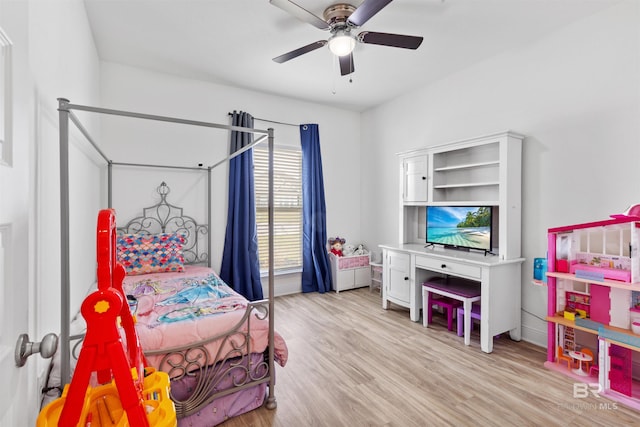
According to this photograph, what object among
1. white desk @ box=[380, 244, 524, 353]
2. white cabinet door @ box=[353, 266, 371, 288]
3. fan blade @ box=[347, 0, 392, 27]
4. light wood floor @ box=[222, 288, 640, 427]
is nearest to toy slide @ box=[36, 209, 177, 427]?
light wood floor @ box=[222, 288, 640, 427]

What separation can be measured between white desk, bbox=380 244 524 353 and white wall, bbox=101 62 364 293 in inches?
63.0

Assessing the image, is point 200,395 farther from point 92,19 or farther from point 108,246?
point 92,19

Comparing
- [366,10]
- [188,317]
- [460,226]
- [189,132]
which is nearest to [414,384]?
[188,317]

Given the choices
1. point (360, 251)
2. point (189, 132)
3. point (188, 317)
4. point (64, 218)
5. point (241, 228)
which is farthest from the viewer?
point (360, 251)

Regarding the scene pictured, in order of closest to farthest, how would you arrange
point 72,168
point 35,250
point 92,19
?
point 35,250, point 72,168, point 92,19

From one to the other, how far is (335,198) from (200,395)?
3.42m

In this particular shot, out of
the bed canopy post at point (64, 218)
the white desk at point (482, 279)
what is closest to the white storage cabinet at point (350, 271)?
the white desk at point (482, 279)

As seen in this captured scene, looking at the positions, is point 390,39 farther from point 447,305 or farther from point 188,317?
point 447,305

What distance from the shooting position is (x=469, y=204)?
3.06m

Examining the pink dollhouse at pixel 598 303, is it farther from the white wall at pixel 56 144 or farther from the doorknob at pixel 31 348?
the white wall at pixel 56 144

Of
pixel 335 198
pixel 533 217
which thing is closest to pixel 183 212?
pixel 335 198

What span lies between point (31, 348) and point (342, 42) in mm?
2363

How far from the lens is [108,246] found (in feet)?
2.82

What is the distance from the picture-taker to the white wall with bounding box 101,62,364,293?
330 centimetres
